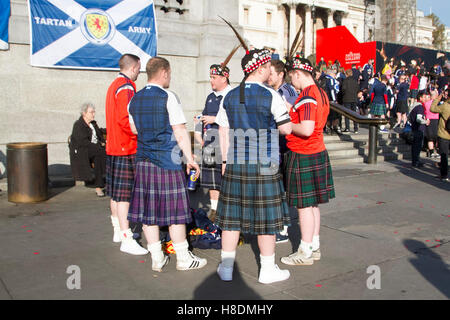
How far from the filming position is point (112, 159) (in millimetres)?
4949

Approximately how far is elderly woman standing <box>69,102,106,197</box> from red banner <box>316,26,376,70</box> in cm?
2200

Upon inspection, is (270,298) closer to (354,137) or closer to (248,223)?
(248,223)

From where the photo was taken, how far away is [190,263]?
4293mm

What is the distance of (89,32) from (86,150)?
9.29 ft

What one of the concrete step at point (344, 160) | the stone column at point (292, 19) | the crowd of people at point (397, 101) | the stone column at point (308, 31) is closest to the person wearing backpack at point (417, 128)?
the crowd of people at point (397, 101)

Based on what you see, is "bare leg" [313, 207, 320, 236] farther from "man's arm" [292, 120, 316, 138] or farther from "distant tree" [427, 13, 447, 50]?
"distant tree" [427, 13, 447, 50]

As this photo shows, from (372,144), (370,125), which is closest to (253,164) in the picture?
(370,125)

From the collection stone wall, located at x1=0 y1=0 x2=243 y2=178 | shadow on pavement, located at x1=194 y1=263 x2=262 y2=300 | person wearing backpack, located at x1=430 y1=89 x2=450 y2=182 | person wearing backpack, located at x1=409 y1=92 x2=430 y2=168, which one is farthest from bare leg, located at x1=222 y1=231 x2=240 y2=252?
person wearing backpack, located at x1=409 y1=92 x2=430 y2=168

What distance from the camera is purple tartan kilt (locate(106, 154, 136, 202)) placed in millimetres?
4801

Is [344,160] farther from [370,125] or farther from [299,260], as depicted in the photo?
[299,260]

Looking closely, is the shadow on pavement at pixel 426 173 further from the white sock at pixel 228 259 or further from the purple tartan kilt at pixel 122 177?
the purple tartan kilt at pixel 122 177
